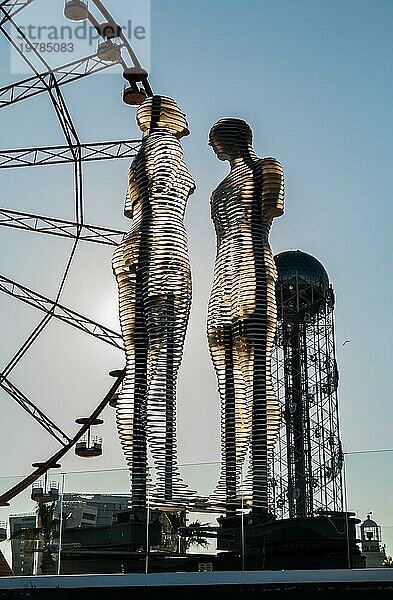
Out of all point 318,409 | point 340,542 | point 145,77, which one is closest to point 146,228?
point 145,77

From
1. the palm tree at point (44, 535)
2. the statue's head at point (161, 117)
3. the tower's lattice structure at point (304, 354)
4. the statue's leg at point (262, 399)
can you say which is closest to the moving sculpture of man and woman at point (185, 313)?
the statue's leg at point (262, 399)

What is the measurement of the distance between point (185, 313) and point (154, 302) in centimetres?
71

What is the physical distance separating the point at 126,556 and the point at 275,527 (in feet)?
8.39

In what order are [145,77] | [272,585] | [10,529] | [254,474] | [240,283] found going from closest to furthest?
[272,585]
[10,529]
[254,474]
[240,283]
[145,77]

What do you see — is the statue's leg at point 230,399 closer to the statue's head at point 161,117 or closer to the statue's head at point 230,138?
the statue's head at point 230,138

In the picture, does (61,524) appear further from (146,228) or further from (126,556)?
(146,228)

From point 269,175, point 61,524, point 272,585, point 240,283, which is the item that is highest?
point 269,175

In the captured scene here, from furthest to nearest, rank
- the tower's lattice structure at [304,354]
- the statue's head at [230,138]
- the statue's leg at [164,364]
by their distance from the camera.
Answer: the tower's lattice structure at [304,354] < the statue's head at [230,138] < the statue's leg at [164,364]

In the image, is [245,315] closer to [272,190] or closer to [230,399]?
[230,399]

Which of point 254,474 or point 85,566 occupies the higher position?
point 254,474

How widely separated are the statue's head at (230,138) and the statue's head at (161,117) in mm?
727

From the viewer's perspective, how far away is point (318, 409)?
161 ft

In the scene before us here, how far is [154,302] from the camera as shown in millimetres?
20359

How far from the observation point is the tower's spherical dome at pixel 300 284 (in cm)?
4912
